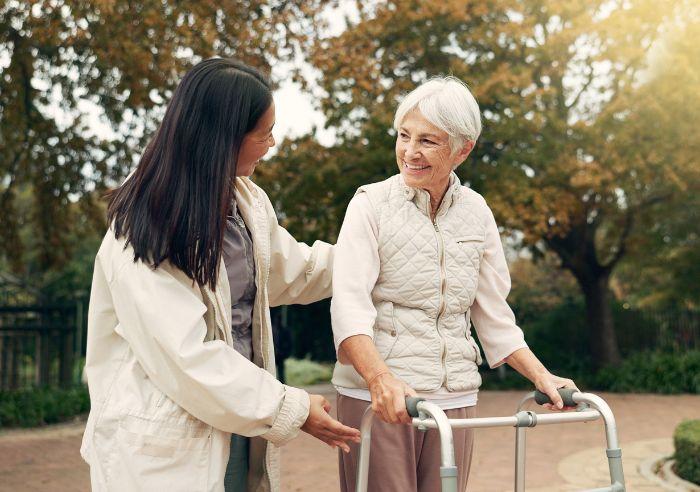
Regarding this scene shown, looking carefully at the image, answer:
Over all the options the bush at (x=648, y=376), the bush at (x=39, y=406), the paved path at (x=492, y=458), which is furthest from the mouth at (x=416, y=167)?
the bush at (x=648, y=376)

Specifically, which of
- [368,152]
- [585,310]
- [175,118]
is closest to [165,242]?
[175,118]

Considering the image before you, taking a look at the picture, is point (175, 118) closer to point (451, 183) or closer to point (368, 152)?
point (451, 183)

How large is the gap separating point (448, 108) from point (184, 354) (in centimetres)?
99

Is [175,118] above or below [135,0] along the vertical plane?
below

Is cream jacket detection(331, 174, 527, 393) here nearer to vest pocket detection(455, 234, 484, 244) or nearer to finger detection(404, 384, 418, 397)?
vest pocket detection(455, 234, 484, 244)

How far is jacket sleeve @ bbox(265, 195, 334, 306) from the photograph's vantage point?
2666mm

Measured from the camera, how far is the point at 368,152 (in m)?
13.0

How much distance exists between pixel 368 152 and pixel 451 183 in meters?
10.5

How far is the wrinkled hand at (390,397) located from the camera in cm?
216

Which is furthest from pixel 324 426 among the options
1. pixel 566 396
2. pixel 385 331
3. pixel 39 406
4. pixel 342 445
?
pixel 39 406

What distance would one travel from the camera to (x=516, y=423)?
7.08 ft

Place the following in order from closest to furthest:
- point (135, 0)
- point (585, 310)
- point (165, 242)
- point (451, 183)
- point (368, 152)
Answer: point (165, 242) → point (451, 183) → point (135, 0) → point (368, 152) → point (585, 310)

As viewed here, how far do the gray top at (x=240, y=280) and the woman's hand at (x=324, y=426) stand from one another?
25cm

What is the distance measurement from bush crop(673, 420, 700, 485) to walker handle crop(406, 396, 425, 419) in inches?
218
